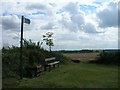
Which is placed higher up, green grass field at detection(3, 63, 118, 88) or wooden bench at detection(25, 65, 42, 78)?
wooden bench at detection(25, 65, 42, 78)

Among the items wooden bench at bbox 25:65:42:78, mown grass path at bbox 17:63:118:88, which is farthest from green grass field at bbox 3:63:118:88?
wooden bench at bbox 25:65:42:78

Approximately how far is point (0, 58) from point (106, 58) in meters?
13.7

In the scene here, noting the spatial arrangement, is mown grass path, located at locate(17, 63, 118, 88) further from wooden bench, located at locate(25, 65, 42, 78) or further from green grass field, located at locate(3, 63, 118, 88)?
wooden bench, located at locate(25, 65, 42, 78)

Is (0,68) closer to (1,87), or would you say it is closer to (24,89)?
(1,87)

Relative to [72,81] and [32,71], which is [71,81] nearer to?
[72,81]

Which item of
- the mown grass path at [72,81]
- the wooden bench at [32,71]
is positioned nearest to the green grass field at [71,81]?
the mown grass path at [72,81]

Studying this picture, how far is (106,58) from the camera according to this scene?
20.1 metres

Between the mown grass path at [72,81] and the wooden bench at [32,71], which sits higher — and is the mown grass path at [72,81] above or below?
below

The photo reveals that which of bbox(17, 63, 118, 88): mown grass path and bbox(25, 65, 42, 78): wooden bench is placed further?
bbox(25, 65, 42, 78): wooden bench

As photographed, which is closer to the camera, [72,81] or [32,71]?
[72,81]

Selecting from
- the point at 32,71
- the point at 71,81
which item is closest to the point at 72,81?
the point at 71,81

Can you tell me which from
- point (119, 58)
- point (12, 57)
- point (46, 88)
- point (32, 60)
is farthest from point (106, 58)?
point (46, 88)

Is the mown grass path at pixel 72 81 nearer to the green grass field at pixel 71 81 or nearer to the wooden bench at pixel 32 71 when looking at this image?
the green grass field at pixel 71 81

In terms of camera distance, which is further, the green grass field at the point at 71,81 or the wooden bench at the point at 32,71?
the wooden bench at the point at 32,71
